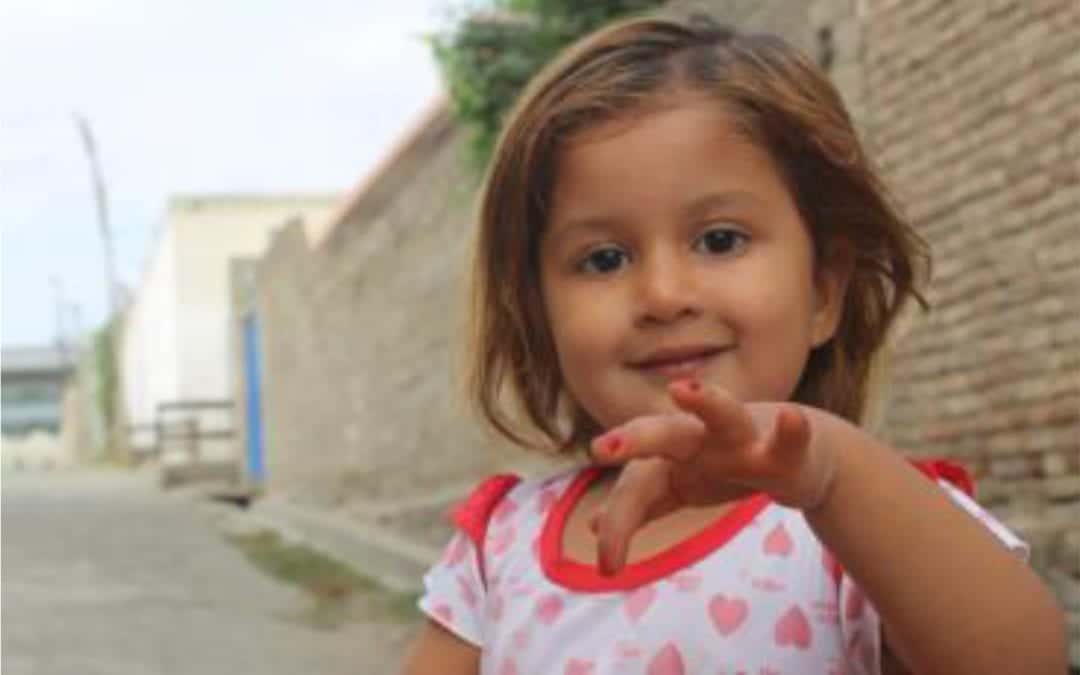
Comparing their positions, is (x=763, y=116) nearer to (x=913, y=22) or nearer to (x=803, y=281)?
(x=803, y=281)

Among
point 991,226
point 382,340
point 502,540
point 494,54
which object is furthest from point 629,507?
point 382,340

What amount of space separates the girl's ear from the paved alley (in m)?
5.49

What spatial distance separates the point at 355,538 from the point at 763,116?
10.2 meters

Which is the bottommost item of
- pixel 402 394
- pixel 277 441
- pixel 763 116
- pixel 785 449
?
pixel 277 441

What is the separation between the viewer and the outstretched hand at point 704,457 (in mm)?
1232

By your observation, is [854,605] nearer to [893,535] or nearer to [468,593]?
[893,535]

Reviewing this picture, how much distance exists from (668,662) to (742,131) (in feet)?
1.48

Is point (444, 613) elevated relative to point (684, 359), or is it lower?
Result: lower

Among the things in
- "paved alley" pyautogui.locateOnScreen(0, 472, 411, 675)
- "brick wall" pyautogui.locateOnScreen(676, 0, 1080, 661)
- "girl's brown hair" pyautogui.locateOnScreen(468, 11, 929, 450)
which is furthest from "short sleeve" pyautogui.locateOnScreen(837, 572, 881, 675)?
"paved alley" pyautogui.locateOnScreen(0, 472, 411, 675)

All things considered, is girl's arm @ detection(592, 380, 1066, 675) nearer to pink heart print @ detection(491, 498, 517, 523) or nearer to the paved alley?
pink heart print @ detection(491, 498, 517, 523)

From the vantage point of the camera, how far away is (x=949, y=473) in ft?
5.25

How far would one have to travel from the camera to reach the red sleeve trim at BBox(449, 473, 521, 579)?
185 centimetres

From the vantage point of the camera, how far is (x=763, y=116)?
1.71m

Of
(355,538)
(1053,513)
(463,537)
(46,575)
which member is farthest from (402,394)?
(463,537)
